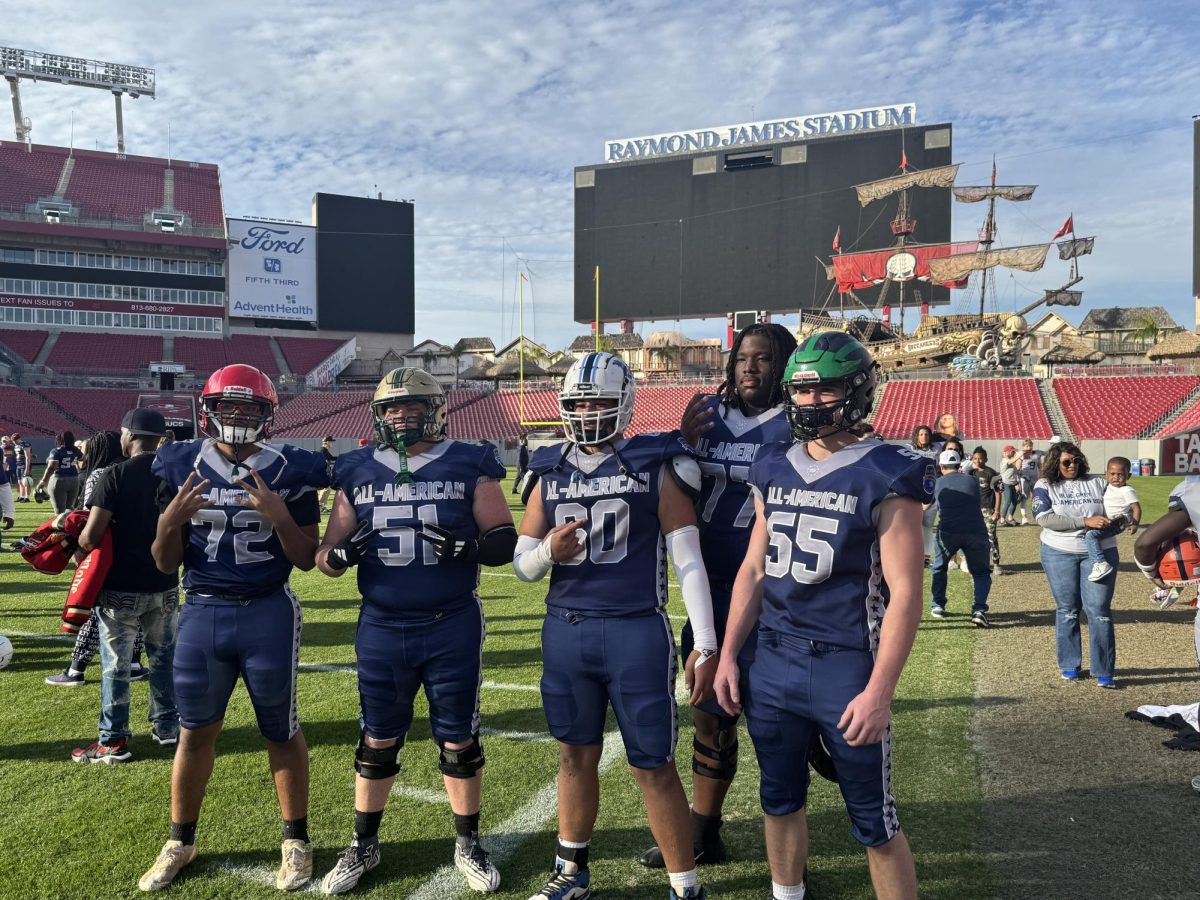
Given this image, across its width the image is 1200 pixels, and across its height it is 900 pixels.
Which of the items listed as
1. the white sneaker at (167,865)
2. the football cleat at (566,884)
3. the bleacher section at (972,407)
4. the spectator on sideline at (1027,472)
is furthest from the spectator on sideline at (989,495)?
the bleacher section at (972,407)

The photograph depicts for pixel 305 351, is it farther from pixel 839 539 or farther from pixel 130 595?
pixel 839 539

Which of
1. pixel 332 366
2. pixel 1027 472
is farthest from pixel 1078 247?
pixel 332 366

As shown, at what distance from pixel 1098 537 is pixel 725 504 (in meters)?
4.29

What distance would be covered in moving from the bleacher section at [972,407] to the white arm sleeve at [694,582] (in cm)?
3189

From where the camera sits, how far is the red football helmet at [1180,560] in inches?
153

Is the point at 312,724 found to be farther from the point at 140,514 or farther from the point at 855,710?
the point at 855,710

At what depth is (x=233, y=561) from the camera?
3.55 m

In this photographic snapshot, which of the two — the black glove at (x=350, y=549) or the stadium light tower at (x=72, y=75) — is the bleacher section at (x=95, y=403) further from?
the black glove at (x=350, y=549)

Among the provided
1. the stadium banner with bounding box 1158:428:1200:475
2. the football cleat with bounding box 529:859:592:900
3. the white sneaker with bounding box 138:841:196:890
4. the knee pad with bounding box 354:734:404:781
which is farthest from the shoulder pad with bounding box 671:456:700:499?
the white sneaker with bounding box 138:841:196:890

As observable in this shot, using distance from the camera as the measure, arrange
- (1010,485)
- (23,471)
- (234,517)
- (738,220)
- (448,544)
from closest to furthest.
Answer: (448,544) < (234,517) < (1010,485) < (23,471) < (738,220)

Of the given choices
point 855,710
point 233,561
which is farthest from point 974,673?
point 233,561

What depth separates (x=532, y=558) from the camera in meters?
3.18

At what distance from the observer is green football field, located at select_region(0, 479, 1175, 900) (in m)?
3.50

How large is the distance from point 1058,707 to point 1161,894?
2603 mm
